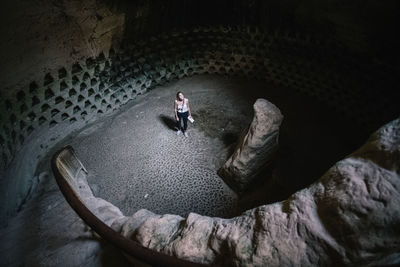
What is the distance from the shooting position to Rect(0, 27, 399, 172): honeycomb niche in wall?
5168mm

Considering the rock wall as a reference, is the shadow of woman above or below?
below

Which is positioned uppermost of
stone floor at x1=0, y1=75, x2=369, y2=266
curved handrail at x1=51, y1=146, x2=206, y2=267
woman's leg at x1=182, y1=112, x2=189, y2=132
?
curved handrail at x1=51, y1=146, x2=206, y2=267

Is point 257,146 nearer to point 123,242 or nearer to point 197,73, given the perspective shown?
point 123,242

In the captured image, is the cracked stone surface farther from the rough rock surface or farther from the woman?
the woman

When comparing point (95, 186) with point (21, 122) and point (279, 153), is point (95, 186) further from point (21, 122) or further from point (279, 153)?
point (279, 153)

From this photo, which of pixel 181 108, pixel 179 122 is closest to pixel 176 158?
pixel 179 122

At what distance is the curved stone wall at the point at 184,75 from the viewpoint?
494 cm

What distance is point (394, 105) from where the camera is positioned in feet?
18.8

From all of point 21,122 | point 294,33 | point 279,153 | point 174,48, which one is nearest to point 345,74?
point 294,33

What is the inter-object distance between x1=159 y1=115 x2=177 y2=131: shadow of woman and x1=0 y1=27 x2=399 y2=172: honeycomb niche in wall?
1.35 meters

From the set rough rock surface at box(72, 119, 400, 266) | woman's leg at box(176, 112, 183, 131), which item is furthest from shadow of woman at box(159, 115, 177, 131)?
rough rock surface at box(72, 119, 400, 266)

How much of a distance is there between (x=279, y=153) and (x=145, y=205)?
11.6 feet

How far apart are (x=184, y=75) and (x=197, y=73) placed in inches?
19.4

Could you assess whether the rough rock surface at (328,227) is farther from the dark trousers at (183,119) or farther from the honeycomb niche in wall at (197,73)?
the honeycomb niche in wall at (197,73)
